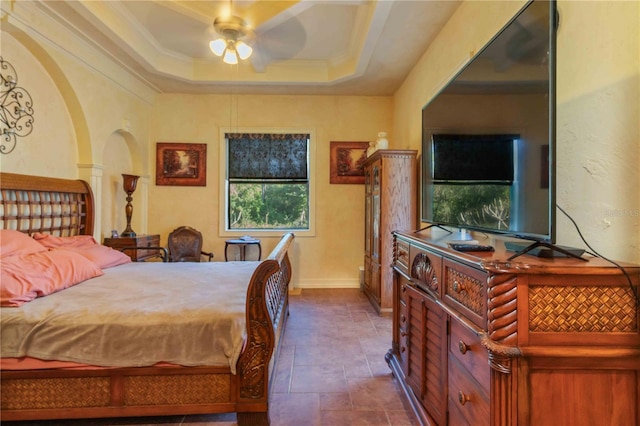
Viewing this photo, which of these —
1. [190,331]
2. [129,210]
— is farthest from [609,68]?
[129,210]

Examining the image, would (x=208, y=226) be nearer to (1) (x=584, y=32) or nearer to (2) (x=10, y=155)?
(2) (x=10, y=155)

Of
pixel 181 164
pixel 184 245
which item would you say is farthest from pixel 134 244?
pixel 181 164

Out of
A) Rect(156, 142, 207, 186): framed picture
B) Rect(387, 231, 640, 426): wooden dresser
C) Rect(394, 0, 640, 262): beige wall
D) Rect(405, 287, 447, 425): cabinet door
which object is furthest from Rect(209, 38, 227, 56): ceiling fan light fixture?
Rect(387, 231, 640, 426): wooden dresser

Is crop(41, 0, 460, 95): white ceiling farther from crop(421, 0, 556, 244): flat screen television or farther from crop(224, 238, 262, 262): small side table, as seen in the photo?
crop(224, 238, 262, 262): small side table

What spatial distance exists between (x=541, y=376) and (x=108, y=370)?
2.02 m

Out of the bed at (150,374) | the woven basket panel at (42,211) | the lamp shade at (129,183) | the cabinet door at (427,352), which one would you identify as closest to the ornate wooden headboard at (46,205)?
the woven basket panel at (42,211)

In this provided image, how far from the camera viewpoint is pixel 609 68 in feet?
4.29

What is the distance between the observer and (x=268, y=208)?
5059mm

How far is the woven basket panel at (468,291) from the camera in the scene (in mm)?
1093

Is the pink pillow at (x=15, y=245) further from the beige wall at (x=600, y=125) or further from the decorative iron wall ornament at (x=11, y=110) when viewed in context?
the beige wall at (x=600, y=125)

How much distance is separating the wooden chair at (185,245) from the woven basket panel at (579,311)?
4.26 metres

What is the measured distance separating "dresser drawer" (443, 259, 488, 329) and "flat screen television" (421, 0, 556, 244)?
0.29 m

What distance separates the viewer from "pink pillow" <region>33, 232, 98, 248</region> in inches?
105

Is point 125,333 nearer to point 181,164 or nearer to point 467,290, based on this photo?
point 467,290
